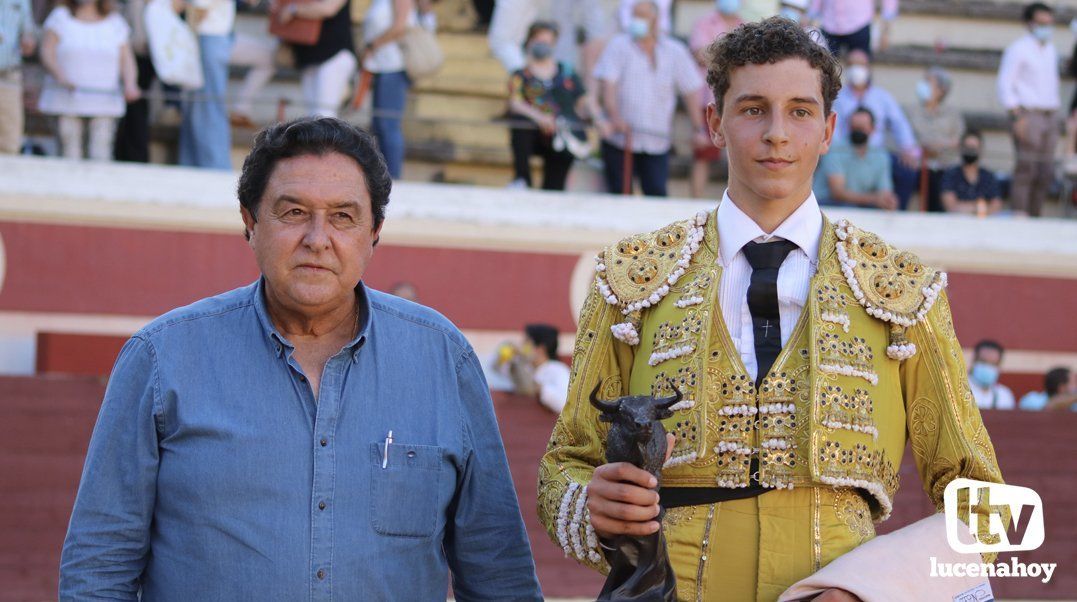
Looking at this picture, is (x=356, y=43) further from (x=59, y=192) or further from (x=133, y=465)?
(x=133, y=465)

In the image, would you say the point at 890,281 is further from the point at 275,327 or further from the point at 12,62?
the point at 12,62

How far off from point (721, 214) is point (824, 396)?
1.26 ft

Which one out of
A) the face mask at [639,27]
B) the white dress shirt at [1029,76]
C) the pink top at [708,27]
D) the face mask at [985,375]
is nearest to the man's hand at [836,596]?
the face mask at [985,375]

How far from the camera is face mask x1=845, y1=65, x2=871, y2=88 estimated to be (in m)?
9.77

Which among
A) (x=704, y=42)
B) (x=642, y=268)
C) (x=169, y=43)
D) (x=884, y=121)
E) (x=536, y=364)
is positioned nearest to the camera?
(x=642, y=268)

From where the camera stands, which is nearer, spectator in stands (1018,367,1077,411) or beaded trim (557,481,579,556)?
beaded trim (557,481,579,556)

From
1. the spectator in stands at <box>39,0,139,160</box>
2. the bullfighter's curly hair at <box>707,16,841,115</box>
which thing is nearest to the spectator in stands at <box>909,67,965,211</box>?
the spectator in stands at <box>39,0,139,160</box>

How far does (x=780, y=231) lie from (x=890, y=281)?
20 cm

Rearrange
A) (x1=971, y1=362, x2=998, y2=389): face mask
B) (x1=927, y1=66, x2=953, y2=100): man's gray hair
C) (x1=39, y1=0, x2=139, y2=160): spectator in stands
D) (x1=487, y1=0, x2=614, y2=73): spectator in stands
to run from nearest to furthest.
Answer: (x1=39, y1=0, x2=139, y2=160): spectator in stands
(x1=971, y1=362, x2=998, y2=389): face mask
(x1=487, y1=0, x2=614, y2=73): spectator in stands
(x1=927, y1=66, x2=953, y2=100): man's gray hair

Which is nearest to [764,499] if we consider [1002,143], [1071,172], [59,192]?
[59,192]

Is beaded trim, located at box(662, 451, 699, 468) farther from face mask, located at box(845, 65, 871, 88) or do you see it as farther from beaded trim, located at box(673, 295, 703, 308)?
face mask, located at box(845, 65, 871, 88)

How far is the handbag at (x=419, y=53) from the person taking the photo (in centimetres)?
909

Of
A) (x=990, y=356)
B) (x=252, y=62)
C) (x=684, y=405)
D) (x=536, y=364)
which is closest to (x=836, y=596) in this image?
(x=684, y=405)

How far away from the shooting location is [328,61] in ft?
29.7
